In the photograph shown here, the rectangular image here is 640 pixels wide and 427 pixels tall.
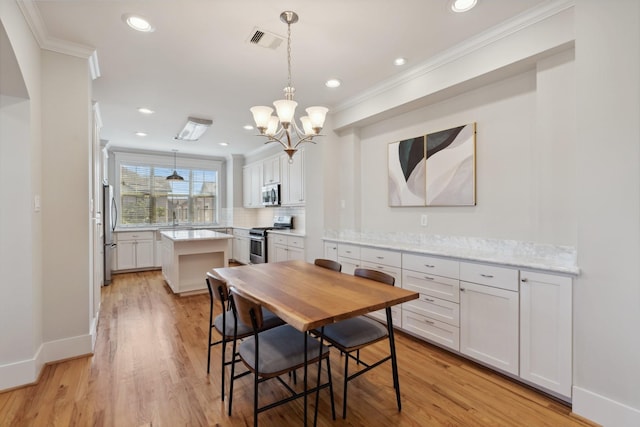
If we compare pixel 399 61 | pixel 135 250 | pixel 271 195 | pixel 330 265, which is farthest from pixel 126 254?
pixel 399 61

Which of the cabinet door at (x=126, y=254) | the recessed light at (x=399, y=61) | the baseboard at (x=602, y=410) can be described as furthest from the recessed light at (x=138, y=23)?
the cabinet door at (x=126, y=254)

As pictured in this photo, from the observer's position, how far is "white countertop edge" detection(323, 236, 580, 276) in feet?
6.87

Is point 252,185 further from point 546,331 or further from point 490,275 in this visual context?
point 546,331

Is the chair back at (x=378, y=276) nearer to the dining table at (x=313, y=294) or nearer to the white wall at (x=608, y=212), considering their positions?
the dining table at (x=313, y=294)

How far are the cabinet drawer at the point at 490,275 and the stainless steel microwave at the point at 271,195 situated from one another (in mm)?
4041

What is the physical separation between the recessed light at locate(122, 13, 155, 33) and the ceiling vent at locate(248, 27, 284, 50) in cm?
76

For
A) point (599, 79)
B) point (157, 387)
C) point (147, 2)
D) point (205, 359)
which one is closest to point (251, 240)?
point (205, 359)

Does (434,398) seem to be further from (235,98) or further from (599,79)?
(235,98)

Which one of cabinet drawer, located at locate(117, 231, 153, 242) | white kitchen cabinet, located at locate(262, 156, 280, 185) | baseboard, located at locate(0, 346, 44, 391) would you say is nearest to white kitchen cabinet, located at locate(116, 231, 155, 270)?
cabinet drawer, located at locate(117, 231, 153, 242)

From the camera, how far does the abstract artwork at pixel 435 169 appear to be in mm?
2936

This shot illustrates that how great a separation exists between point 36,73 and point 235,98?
6.09 ft

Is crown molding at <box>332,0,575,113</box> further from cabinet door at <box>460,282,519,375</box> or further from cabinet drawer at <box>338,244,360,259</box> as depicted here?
cabinet door at <box>460,282,519,375</box>

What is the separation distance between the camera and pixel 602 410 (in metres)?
1.81

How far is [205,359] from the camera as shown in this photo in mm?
2654
